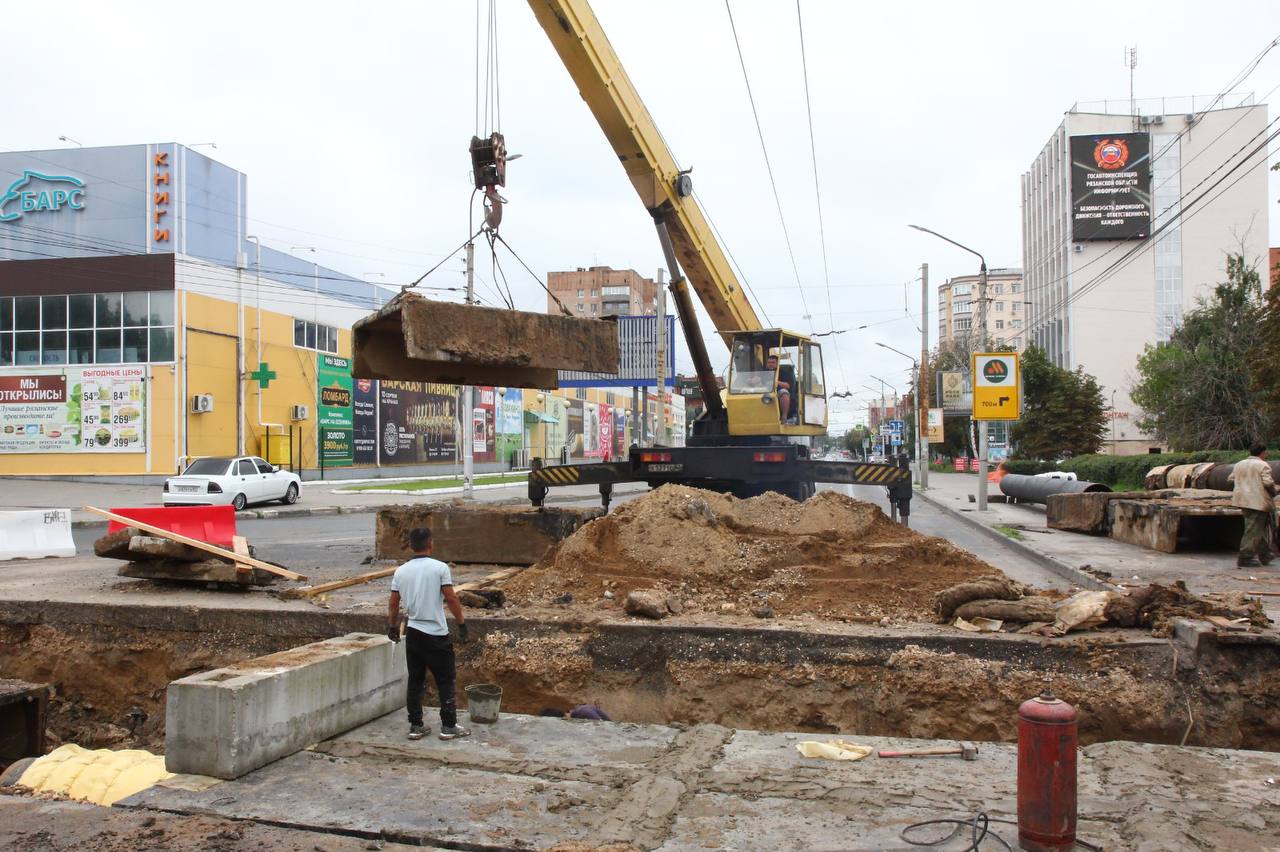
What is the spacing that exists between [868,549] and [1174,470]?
12.5 meters

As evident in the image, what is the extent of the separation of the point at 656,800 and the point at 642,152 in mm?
9688

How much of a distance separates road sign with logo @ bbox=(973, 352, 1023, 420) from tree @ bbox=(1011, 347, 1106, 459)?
3004cm

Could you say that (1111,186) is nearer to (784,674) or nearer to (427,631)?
(784,674)

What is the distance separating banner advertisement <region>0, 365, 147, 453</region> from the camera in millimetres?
31250

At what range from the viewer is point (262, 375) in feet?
111

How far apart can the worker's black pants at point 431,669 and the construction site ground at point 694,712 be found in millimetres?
201

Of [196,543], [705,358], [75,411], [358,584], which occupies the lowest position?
[358,584]

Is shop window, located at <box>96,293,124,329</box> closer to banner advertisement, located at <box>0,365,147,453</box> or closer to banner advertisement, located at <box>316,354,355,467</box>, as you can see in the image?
banner advertisement, located at <box>0,365,147,453</box>

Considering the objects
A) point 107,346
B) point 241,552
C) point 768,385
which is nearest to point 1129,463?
point 768,385

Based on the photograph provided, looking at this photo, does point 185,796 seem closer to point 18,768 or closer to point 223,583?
point 18,768

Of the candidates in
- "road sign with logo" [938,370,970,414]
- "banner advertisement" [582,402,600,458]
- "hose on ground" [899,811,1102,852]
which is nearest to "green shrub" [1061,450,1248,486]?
"road sign with logo" [938,370,970,414]

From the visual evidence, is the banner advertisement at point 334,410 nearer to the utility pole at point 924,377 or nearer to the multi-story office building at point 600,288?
the utility pole at point 924,377

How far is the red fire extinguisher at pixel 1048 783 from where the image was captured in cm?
387

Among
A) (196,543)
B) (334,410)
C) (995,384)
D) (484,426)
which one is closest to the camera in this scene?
(196,543)
